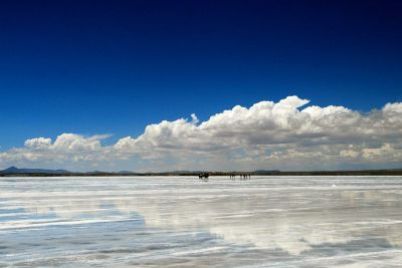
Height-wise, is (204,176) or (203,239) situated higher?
(204,176)

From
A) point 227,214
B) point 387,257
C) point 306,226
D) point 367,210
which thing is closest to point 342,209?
point 367,210

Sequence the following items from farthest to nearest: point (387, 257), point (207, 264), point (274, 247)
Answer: point (274, 247) < point (387, 257) < point (207, 264)

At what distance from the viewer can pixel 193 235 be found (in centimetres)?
1536

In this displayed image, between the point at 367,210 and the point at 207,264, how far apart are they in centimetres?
1577

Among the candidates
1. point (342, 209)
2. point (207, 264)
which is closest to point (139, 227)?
point (207, 264)

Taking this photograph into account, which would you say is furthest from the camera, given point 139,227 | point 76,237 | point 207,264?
point 139,227

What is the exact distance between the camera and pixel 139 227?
17609 mm

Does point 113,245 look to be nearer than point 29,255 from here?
No

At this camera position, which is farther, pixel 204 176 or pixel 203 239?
pixel 204 176

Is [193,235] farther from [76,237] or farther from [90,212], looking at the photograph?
[90,212]

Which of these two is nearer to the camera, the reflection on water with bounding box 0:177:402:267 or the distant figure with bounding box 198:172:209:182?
the reflection on water with bounding box 0:177:402:267

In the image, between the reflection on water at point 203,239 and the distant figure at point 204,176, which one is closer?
the reflection on water at point 203,239

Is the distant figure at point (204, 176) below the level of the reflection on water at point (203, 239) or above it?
above

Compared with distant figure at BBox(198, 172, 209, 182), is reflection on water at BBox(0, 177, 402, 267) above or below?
below
